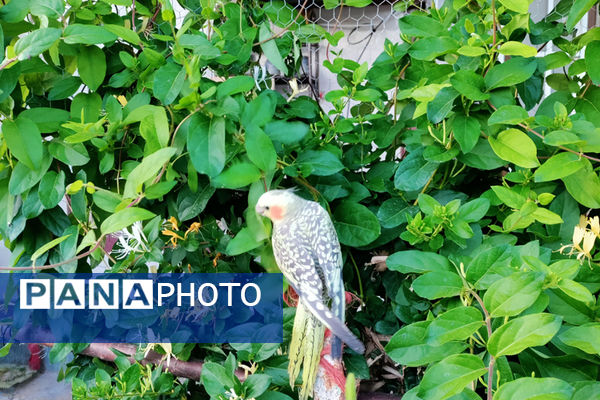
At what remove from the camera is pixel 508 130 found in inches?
19.6

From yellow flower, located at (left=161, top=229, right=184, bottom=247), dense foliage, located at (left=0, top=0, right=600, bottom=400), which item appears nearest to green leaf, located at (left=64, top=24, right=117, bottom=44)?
dense foliage, located at (left=0, top=0, right=600, bottom=400)

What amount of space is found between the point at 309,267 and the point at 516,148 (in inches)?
9.3

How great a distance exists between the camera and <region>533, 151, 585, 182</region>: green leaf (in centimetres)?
48

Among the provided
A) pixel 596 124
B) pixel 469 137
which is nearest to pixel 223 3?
pixel 469 137

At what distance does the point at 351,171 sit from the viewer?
0.63m

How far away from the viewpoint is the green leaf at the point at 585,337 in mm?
390

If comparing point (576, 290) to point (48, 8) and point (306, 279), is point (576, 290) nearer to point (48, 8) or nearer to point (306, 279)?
point (306, 279)

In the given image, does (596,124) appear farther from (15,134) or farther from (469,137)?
(15,134)

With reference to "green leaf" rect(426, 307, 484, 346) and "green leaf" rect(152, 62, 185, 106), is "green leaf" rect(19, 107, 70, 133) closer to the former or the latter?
"green leaf" rect(152, 62, 185, 106)

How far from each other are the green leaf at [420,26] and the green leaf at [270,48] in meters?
0.14

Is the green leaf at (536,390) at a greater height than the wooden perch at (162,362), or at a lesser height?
greater

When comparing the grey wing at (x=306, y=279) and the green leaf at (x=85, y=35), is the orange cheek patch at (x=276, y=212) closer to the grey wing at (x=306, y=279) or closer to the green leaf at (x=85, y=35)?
the grey wing at (x=306, y=279)

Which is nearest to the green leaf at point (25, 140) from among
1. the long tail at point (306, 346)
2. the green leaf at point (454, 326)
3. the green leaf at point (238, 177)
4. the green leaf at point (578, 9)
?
the green leaf at point (238, 177)

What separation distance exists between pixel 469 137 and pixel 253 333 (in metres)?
0.31
